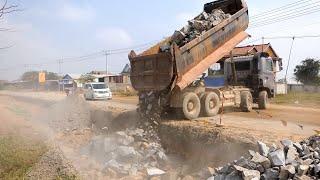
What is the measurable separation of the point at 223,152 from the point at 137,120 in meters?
4.95

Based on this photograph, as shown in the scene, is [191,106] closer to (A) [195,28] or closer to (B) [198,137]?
(B) [198,137]

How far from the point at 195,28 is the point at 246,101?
4.21 m

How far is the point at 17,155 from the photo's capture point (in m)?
10.9

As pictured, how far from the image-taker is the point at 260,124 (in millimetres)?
13836

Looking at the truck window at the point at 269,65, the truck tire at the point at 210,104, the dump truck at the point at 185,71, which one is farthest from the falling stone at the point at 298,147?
the truck window at the point at 269,65

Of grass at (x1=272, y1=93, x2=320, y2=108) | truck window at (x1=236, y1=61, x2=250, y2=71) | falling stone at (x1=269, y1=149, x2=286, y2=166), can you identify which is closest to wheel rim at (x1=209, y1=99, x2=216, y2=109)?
truck window at (x1=236, y1=61, x2=250, y2=71)

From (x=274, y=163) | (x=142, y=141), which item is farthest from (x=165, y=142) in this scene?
(x=274, y=163)

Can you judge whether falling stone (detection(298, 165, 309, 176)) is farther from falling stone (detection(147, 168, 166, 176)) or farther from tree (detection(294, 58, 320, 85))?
tree (detection(294, 58, 320, 85))

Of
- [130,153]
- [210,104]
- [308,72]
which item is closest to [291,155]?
[130,153]

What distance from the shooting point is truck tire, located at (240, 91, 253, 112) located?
1788 cm

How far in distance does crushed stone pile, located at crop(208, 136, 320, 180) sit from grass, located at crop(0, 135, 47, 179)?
4604mm

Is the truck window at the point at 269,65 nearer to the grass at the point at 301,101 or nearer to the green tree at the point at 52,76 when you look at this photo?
the grass at the point at 301,101

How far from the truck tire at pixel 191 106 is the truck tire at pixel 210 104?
1.22 feet

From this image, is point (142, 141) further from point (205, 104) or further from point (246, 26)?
point (246, 26)
